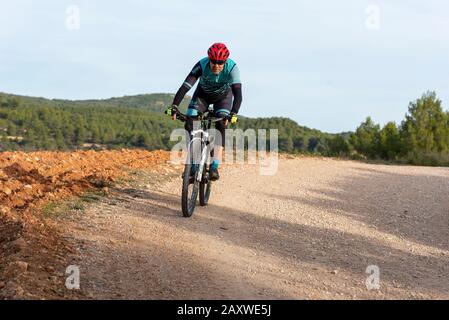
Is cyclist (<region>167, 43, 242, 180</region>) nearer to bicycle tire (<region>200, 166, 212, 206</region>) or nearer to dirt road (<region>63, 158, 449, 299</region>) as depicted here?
bicycle tire (<region>200, 166, 212, 206</region>)

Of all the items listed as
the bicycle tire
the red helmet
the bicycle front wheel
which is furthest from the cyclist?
the bicycle front wheel

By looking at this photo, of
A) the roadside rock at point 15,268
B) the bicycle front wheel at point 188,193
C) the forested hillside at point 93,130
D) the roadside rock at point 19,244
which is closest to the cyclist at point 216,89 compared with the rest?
the bicycle front wheel at point 188,193

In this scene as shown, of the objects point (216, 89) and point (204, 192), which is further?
point (204, 192)

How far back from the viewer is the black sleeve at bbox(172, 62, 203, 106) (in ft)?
26.0

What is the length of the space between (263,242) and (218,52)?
9.19 feet

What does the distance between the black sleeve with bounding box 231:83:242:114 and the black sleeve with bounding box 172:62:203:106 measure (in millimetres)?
570

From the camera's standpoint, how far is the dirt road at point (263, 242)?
5172mm

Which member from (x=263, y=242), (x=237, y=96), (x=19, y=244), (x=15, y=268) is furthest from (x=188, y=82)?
(x=15, y=268)

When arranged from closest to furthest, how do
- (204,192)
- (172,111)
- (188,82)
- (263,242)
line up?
(263,242) < (172,111) < (188,82) < (204,192)

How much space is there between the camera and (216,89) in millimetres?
8234

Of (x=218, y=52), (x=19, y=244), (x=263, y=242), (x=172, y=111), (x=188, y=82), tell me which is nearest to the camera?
(x=19, y=244)

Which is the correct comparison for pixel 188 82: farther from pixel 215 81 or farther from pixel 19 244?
pixel 19 244
